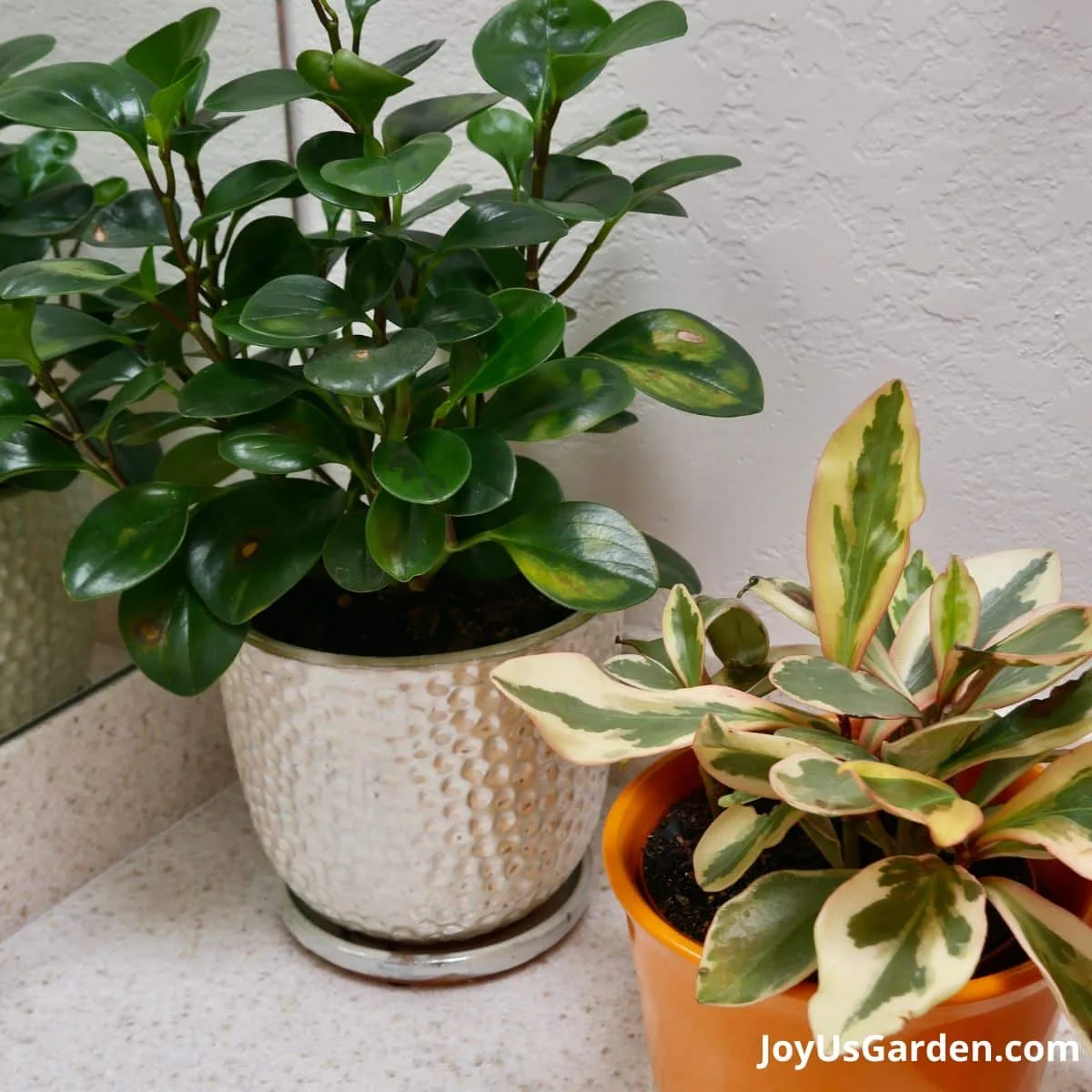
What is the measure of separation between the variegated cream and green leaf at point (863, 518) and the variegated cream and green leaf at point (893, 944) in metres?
0.10

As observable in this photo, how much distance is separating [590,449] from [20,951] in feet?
1.69

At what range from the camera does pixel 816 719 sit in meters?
0.57

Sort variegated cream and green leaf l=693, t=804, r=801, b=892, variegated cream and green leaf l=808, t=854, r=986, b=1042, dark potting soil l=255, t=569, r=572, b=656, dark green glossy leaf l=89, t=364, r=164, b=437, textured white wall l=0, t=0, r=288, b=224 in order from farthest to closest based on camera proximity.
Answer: textured white wall l=0, t=0, r=288, b=224
dark potting soil l=255, t=569, r=572, b=656
dark green glossy leaf l=89, t=364, r=164, b=437
variegated cream and green leaf l=693, t=804, r=801, b=892
variegated cream and green leaf l=808, t=854, r=986, b=1042

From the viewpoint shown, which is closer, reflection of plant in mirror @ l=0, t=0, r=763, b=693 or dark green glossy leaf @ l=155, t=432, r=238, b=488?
reflection of plant in mirror @ l=0, t=0, r=763, b=693

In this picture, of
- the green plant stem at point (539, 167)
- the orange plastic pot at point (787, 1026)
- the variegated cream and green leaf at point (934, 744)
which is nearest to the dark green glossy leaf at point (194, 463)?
the green plant stem at point (539, 167)

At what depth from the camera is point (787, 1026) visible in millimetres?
532

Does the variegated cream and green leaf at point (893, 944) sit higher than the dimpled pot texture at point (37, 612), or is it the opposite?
the variegated cream and green leaf at point (893, 944)

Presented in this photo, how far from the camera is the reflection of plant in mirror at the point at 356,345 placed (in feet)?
1.98

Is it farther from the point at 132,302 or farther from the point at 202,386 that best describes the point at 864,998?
the point at 132,302

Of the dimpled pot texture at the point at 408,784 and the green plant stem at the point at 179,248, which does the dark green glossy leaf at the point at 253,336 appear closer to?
the green plant stem at the point at 179,248

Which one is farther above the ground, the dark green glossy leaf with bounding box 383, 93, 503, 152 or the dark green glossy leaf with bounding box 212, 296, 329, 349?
the dark green glossy leaf with bounding box 383, 93, 503, 152

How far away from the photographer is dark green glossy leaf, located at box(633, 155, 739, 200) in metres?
0.69

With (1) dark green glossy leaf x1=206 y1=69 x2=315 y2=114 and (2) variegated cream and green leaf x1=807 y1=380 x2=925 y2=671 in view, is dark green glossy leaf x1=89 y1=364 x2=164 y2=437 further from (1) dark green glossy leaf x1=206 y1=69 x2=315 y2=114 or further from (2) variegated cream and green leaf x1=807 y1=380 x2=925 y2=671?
(2) variegated cream and green leaf x1=807 y1=380 x2=925 y2=671

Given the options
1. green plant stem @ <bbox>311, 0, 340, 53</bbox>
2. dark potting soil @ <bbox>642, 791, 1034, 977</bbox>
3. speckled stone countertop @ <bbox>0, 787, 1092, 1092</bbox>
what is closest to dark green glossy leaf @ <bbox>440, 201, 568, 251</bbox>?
green plant stem @ <bbox>311, 0, 340, 53</bbox>
